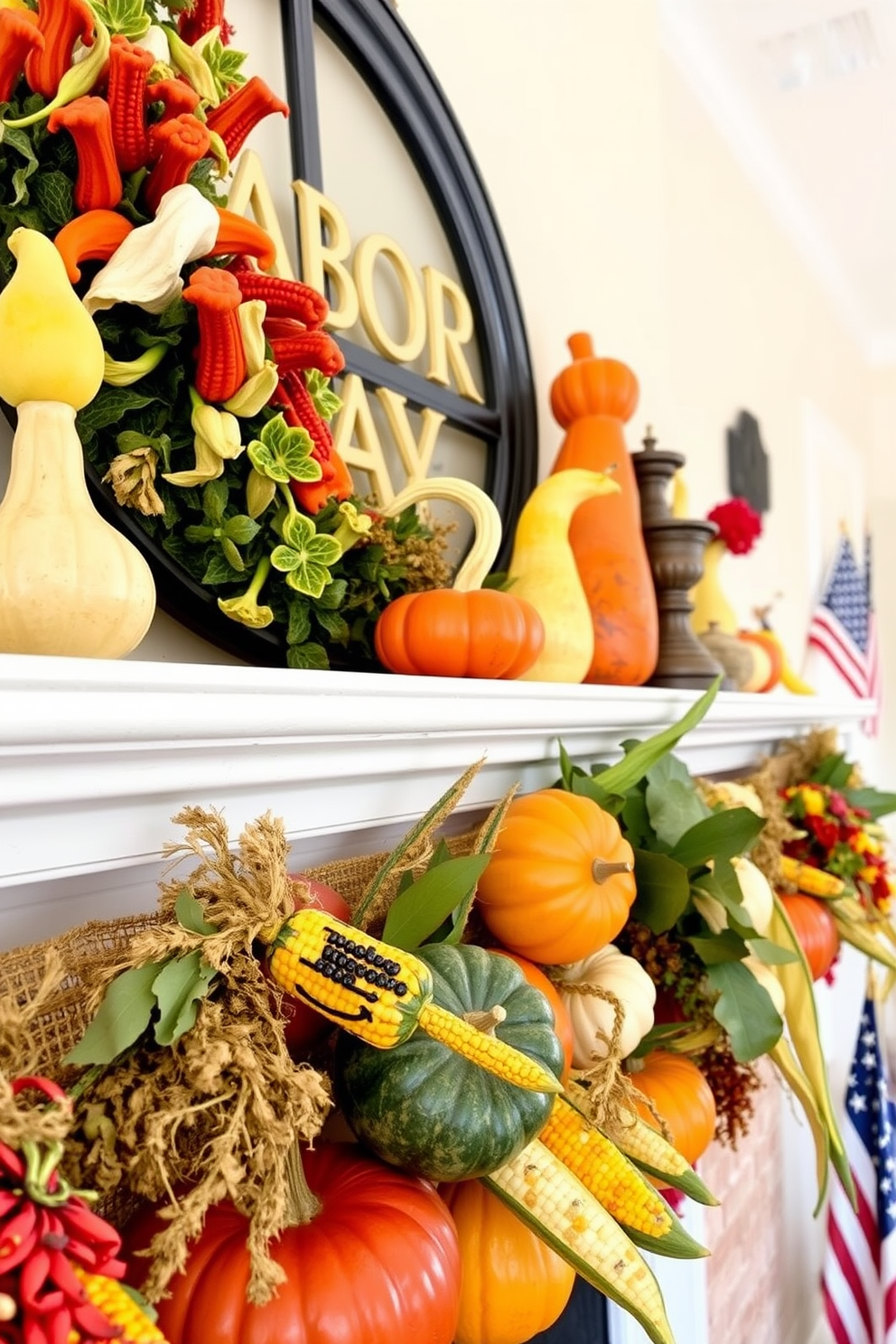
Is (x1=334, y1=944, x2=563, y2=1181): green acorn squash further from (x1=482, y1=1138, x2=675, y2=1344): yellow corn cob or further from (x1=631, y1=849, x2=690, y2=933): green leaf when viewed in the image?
(x1=631, y1=849, x2=690, y2=933): green leaf

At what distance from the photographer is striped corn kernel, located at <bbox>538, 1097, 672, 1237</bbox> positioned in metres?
0.59

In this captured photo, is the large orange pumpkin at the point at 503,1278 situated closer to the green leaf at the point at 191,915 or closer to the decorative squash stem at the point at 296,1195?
the decorative squash stem at the point at 296,1195

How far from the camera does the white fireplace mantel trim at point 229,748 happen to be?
0.40 meters

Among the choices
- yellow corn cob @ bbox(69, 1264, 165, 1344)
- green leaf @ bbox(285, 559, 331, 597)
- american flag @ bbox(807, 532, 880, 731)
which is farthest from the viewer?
american flag @ bbox(807, 532, 880, 731)

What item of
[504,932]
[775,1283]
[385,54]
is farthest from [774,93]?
[775,1283]

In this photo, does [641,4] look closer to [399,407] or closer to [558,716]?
[399,407]

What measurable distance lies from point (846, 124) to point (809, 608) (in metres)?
1.31

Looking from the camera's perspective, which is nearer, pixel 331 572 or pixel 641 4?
pixel 331 572

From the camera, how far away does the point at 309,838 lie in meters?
0.68

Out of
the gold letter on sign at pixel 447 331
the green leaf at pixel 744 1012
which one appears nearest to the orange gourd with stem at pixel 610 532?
the gold letter on sign at pixel 447 331

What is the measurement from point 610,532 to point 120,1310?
879 millimetres

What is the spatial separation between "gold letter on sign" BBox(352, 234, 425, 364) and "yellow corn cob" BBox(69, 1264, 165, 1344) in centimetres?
80

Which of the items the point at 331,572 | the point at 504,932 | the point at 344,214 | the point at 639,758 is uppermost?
the point at 344,214

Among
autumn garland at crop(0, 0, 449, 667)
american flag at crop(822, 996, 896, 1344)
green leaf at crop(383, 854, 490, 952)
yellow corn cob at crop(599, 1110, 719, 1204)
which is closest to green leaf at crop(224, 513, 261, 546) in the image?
autumn garland at crop(0, 0, 449, 667)
